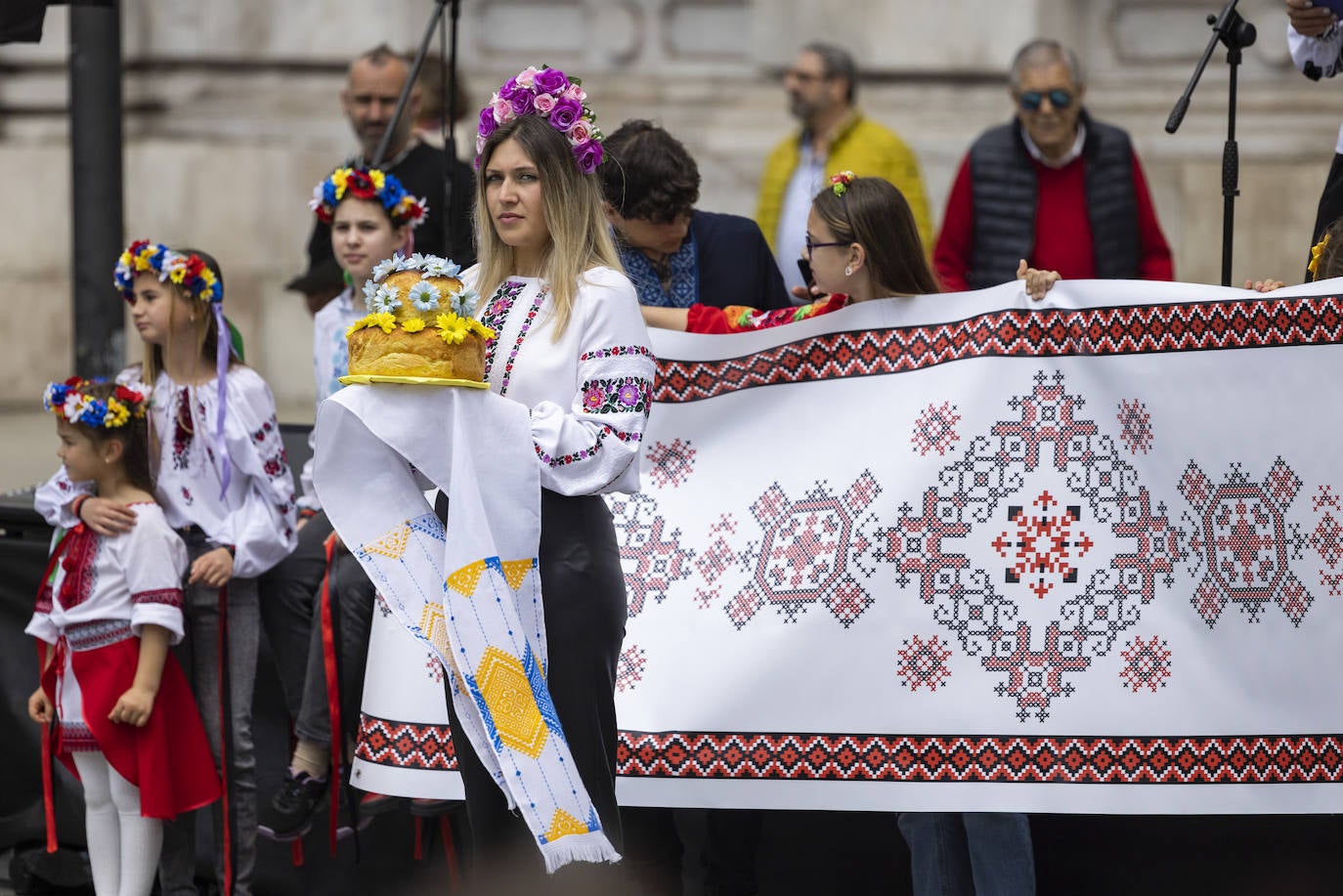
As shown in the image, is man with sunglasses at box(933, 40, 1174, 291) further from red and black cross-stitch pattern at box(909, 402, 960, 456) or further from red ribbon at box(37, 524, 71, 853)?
red ribbon at box(37, 524, 71, 853)

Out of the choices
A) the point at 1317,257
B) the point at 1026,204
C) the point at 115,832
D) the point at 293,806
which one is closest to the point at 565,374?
the point at 293,806

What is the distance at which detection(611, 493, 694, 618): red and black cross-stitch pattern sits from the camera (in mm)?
5203

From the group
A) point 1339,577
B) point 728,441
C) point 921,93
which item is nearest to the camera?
point 1339,577

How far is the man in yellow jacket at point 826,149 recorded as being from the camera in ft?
26.5

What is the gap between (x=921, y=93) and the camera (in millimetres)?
11531

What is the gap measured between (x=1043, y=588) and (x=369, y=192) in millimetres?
2542

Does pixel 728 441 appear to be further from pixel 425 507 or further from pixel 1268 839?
pixel 1268 839

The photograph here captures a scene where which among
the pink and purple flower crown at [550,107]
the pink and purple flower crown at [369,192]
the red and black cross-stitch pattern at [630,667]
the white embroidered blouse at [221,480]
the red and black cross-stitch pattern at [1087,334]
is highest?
the pink and purple flower crown at [369,192]

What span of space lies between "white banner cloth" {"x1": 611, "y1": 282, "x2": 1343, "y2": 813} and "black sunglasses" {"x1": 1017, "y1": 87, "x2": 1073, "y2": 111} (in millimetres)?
2222

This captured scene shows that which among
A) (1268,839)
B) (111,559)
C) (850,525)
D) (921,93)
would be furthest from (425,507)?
(921,93)

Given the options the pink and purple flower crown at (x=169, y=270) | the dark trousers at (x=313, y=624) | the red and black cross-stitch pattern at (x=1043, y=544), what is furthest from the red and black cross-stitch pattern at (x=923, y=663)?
the pink and purple flower crown at (x=169, y=270)

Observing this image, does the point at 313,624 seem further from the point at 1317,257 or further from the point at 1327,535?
the point at 1317,257

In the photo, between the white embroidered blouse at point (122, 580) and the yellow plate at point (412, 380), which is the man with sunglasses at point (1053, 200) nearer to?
the white embroidered blouse at point (122, 580)

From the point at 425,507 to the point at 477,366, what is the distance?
13.8 inches
